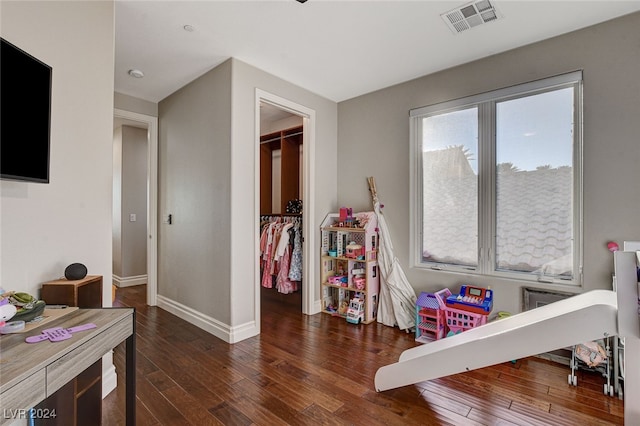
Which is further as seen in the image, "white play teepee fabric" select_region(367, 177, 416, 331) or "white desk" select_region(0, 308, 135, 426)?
"white play teepee fabric" select_region(367, 177, 416, 331)

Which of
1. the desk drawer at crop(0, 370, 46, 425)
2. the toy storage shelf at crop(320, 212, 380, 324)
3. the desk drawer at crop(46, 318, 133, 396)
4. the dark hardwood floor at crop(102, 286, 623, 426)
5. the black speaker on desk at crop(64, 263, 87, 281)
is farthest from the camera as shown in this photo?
the toy storage shelf at crop(320, 212, 380, 324)

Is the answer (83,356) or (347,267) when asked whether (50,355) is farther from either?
(347,267)

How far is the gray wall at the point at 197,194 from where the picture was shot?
9.69 ft

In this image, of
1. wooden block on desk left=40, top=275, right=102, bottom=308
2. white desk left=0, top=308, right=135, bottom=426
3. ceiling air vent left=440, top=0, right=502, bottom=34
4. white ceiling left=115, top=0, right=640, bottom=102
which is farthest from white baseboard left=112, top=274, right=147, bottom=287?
ceiling air vent left=440, top=0, right=502, bottom=34

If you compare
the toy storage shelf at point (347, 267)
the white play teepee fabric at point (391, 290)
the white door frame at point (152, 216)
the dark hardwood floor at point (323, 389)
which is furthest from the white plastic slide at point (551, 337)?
the white door frame at point (152, 216)

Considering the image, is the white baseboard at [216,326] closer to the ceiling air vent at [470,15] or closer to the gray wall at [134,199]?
the gray wall at [134,199]

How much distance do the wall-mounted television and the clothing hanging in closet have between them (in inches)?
103

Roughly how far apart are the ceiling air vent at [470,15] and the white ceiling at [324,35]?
52mm

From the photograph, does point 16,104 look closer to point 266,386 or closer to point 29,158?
point 29,158

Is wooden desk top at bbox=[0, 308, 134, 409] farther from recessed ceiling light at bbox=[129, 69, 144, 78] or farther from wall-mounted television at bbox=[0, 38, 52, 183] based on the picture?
recessed ceiling light at bbox=[129, 69, 144, 78]

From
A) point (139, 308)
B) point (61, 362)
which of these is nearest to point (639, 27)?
point (61, 362)

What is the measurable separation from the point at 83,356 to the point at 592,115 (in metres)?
3.53

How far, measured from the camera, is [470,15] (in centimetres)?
225

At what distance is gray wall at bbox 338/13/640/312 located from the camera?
2.22 metres
